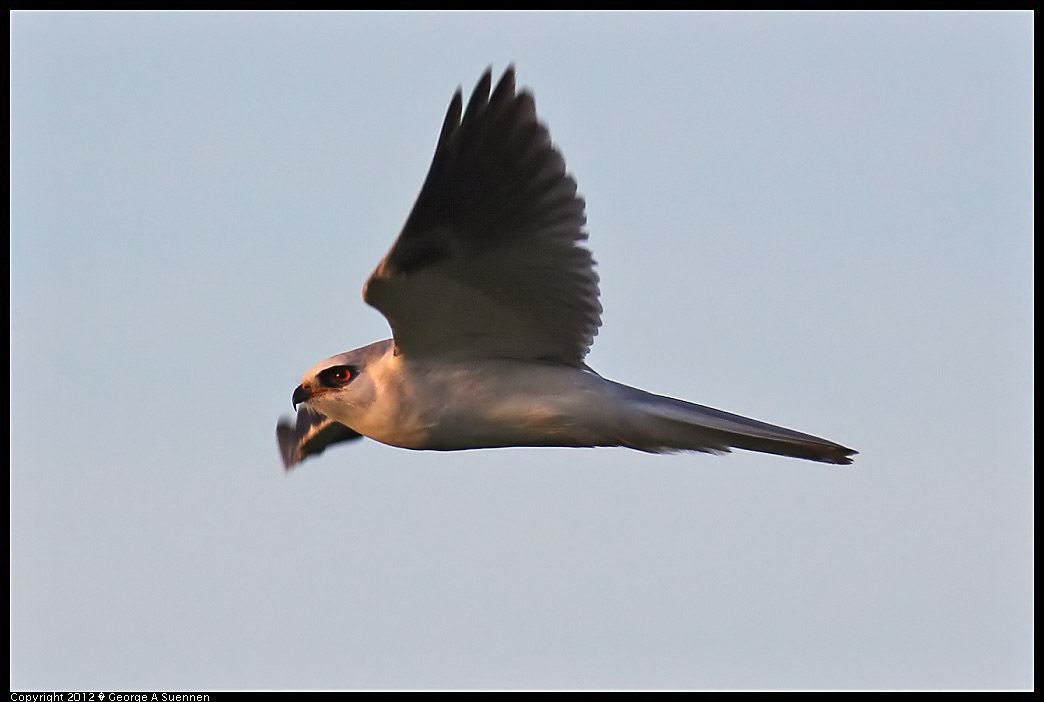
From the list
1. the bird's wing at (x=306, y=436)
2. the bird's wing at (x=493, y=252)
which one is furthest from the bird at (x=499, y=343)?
the bird's wing at (x=306, y=436)

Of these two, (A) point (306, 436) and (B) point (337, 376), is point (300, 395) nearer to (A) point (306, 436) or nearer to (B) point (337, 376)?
(B) point (337, 376)

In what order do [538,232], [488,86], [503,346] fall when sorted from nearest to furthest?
[488,86] → [538,232] → [503,346]

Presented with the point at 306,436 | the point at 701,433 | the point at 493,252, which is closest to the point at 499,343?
the point at 493,252

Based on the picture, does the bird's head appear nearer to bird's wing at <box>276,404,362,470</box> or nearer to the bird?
the bird

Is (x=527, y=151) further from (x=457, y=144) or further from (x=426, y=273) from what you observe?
(x=426, y=273)

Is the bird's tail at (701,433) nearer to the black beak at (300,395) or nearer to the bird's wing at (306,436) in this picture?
the black beak at (300,395)

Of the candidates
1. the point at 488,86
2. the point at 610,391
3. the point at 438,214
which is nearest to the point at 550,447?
the point at 610,391

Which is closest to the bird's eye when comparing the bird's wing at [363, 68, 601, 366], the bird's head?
the bird's head
